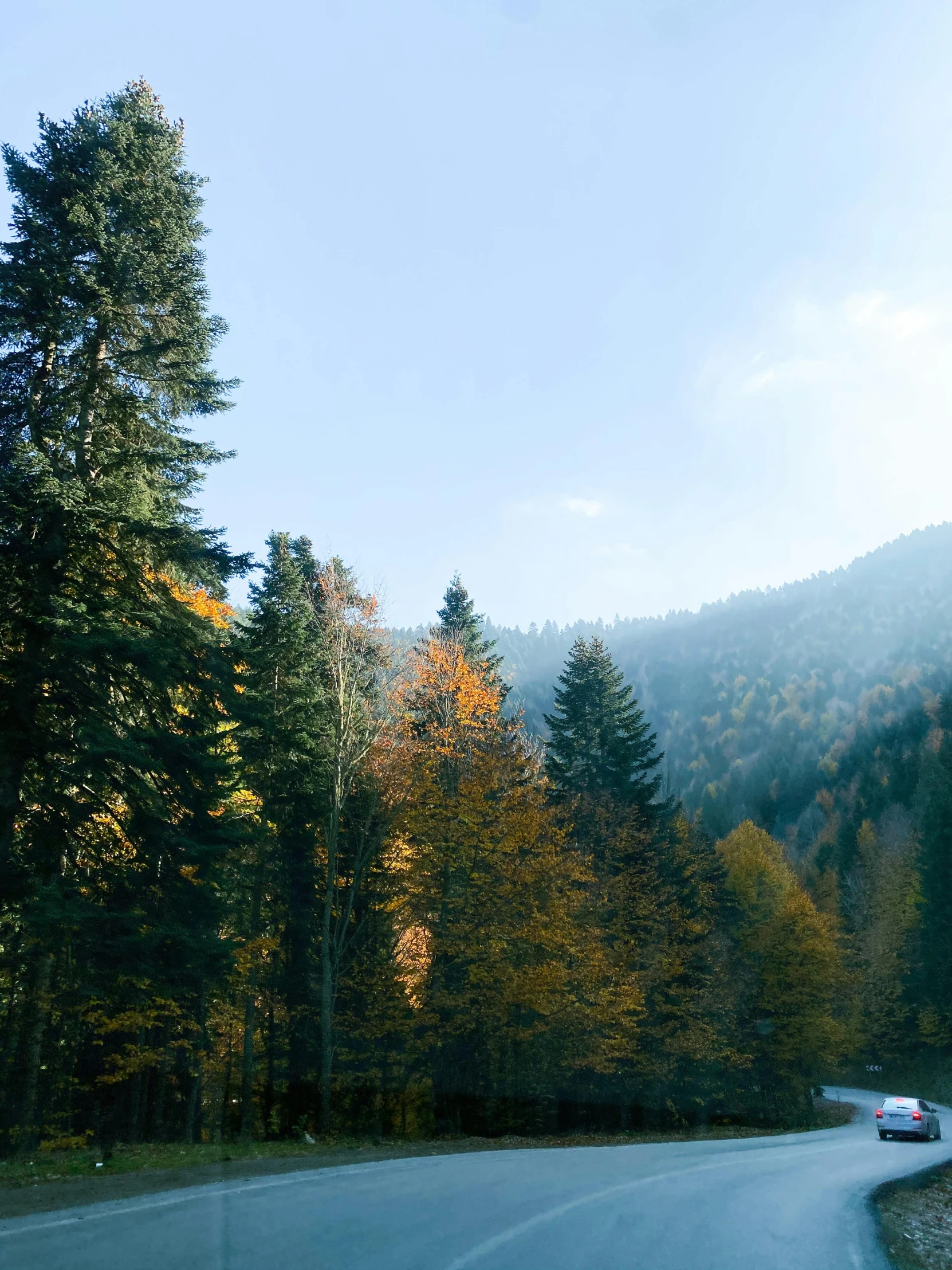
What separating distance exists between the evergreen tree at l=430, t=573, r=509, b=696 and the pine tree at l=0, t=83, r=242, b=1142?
18942 millimetres

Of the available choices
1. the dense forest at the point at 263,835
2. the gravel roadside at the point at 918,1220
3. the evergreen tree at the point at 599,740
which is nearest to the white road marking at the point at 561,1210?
the gravel roadside at the point at 918,1220

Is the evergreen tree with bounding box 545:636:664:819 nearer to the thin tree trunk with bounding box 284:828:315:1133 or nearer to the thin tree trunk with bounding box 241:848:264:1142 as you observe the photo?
the thin tree trunk with bounding box 284:828:315:1133

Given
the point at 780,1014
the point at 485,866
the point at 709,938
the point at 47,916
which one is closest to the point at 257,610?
the point at 485,866

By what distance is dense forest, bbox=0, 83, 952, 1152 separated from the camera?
14922 mm

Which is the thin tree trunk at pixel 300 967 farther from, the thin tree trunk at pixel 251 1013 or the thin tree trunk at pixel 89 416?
the thin tree trunk at pixel 89 416

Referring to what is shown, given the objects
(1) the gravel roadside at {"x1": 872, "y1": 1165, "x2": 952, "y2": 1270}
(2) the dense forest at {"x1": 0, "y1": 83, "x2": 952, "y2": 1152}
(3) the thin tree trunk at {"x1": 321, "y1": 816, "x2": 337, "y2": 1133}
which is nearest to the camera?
(1) the gravel roadside at {"x1": 872, "y1": 1165, "x2": 952, "y2": 1270}

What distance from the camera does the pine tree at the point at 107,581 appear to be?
46.9 feet

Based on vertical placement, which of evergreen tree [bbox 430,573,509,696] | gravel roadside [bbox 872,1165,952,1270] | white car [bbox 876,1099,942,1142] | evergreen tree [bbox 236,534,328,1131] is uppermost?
evergreen tree [bbox 430,573,509,696]

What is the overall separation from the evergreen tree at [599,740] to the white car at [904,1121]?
1350 centimetres

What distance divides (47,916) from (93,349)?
418 inches

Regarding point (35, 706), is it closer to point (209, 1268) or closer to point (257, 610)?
point (209, 1268)

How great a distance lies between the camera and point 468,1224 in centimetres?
901

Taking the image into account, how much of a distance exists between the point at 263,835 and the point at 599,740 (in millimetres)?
22416


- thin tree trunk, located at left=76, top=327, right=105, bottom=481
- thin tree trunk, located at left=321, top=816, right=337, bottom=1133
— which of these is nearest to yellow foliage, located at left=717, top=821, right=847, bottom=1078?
thin tree trunk, located at left=321, top=816, right=337, bottom=1133
